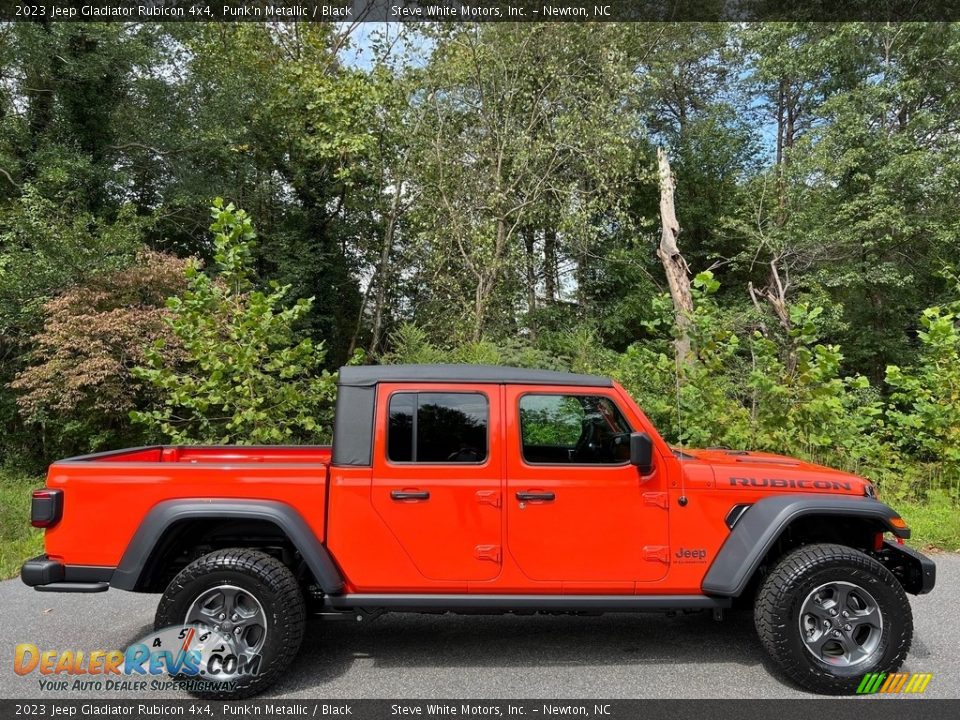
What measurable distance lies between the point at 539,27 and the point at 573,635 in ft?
41.5

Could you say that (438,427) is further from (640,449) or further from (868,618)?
(868,618)

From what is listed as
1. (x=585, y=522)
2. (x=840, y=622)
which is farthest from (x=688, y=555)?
(x=840, y=622)

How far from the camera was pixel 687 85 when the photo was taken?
69.9 feet

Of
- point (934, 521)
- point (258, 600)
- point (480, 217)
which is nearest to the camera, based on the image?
point (258, 600)

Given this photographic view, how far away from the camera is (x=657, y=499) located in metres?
3.77

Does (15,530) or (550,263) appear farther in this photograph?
(550,263)

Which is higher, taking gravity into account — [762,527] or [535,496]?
[535,496]

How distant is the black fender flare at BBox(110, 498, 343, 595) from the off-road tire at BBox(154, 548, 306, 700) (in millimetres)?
182

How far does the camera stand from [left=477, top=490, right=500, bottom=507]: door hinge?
3.72 meters

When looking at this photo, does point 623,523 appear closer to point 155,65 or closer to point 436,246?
point 436,246

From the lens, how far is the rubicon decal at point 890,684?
11.7 ft

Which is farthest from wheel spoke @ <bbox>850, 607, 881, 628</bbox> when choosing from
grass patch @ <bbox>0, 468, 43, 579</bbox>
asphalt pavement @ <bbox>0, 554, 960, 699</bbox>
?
grass patch @ <bbox>0, 468, 43, 579</bbox>

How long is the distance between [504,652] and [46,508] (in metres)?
2.73

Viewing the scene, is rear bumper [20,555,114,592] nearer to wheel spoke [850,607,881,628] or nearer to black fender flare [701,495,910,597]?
black fender flare [701,495,910,597]
